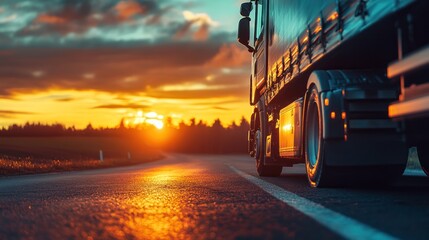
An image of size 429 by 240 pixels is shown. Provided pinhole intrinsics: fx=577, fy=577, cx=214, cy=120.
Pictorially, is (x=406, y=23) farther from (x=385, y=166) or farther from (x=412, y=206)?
(x=385, y=166)

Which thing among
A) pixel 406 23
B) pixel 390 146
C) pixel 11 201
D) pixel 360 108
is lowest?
pixel 11 201

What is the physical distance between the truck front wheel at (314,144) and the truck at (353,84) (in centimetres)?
1

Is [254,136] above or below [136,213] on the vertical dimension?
above

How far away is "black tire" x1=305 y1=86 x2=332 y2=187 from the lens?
6.66m

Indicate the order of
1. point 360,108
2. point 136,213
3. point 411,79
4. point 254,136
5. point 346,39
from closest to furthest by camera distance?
point 411,79 → point 136,213 → point 346,39 → point 360,108 → point 254,136

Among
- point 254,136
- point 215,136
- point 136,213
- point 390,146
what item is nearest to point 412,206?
point 390,146

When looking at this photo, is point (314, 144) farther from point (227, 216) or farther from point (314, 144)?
point (227, 216)

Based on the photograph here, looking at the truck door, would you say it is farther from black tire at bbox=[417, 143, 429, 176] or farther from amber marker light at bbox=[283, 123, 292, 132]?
black tire at bbox=[417, 143, 429, 176]

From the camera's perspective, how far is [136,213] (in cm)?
484

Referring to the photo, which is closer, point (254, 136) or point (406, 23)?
point (406, 23)

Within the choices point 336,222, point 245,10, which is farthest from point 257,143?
point 336,222

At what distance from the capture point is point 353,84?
6141 mm

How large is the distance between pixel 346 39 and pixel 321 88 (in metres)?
0.84

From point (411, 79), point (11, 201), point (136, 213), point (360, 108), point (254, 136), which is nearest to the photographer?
point (411, 79)
